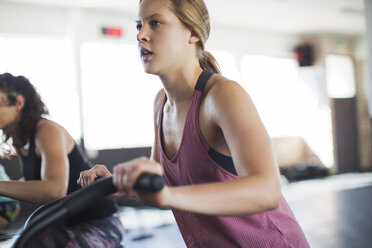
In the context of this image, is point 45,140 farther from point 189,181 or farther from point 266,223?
point 266,223

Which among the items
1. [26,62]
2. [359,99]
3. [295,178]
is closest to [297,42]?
[359,99]

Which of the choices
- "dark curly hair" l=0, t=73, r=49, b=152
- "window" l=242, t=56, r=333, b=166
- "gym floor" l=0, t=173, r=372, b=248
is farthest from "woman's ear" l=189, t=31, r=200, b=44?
"window" l=242, t=56, r=333, b=166

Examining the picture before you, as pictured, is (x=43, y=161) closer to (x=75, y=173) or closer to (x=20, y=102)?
(x=75, y=173)

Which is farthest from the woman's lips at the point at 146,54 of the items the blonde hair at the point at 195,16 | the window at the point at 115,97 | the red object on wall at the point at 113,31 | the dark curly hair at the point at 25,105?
the red object on wall at the point at 113,31

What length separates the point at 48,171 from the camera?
→ 1.43m

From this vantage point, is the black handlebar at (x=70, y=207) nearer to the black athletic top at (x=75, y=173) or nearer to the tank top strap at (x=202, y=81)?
the tank top strap at (x=202, y=81)

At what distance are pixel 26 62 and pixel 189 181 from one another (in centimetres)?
486

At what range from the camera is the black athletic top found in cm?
150

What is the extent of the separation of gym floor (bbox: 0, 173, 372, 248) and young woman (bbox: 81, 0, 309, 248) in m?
2.19

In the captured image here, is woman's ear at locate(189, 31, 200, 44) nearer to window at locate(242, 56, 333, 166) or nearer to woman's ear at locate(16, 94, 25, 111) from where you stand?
woman's ear at locate(16, 94, 25, 111)

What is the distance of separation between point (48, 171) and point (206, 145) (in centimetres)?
81

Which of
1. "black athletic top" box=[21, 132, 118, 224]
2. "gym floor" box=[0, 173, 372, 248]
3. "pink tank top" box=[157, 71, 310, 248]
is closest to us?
"pink tank top" box=[157, 71, 310, 248]

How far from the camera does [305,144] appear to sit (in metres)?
8.40

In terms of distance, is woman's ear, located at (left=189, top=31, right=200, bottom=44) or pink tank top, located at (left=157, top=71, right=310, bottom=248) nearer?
pink tank top, located at (left=157, top=71, right=310, bottom=248)
